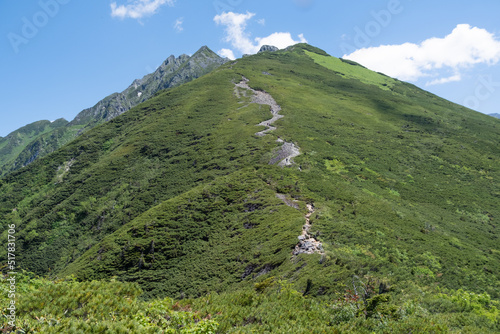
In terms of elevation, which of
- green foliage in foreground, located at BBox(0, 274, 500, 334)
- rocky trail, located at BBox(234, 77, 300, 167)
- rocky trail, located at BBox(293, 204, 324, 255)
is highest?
rocky trail, located at BBox(234, 77, 300, 167)

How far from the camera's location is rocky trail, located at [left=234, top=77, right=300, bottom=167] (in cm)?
5350

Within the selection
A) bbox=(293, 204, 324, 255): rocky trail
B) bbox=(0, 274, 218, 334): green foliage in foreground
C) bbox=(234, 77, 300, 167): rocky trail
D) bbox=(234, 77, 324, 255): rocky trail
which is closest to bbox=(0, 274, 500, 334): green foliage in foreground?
bbox=(0, 274, 218, 334): green foliage in foreground

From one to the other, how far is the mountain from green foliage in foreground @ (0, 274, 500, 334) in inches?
3.3

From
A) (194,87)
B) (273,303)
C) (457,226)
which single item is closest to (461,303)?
(273,303)

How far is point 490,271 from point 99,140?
359ft

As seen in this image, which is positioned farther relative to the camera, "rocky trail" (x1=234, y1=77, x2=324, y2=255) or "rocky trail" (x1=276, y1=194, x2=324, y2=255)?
"rocky trail" (x1=234, y1=77, x2=324, y2=255)

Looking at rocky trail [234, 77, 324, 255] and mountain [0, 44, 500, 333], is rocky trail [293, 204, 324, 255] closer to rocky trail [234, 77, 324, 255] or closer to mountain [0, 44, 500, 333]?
rocky trail [234, 77, 324, 255]

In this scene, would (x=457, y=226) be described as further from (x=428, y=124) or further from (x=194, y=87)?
(x=194, y=87)

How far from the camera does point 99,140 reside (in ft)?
324

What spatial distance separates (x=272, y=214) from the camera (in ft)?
116

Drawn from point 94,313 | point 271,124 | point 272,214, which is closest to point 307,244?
point 272,214

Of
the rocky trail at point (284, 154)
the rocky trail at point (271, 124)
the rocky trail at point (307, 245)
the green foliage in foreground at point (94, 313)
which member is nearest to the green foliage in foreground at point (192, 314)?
the green foliage in foreground at point (94, 313)

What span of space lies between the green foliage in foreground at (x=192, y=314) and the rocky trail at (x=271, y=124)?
39.3m

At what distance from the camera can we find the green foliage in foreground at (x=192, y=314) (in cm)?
763
